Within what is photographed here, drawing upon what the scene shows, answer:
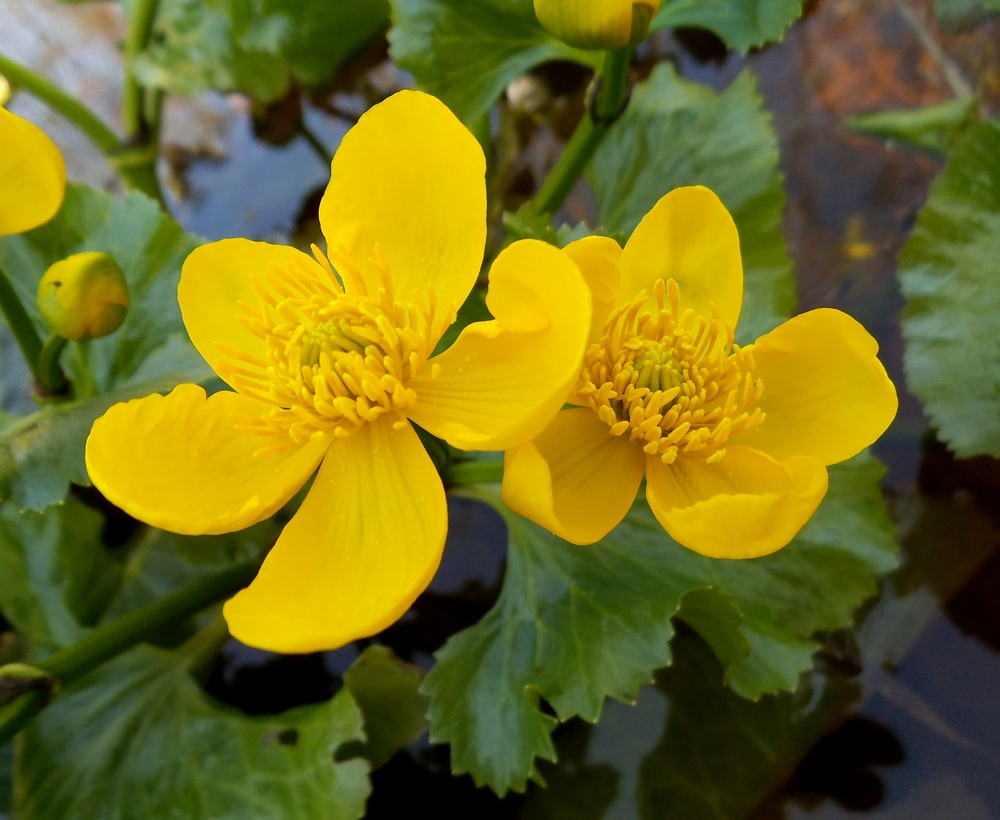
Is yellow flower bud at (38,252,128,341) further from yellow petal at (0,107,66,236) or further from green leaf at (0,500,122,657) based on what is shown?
green leaf at (0,500,122,657)

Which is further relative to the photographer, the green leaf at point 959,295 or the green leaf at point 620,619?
the green leaf at point 959,295

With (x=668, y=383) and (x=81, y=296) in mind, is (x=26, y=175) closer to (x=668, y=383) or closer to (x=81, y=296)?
(x=81, y=296)

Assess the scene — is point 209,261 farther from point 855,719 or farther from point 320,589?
point 855,719

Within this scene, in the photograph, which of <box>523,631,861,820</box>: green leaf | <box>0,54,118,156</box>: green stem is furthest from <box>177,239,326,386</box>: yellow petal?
<box>0,54,118,156</box>: green stem

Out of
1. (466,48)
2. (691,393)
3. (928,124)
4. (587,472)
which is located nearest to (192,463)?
(587,472)

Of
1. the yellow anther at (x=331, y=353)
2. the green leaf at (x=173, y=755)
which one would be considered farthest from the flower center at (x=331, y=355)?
the green leaf at (x=173, y=755)

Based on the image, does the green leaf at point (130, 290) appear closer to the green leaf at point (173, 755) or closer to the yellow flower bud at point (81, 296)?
the yellow flower bud at point (81, 296)

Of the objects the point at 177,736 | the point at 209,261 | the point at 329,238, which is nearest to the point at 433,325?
the point at 329,238
